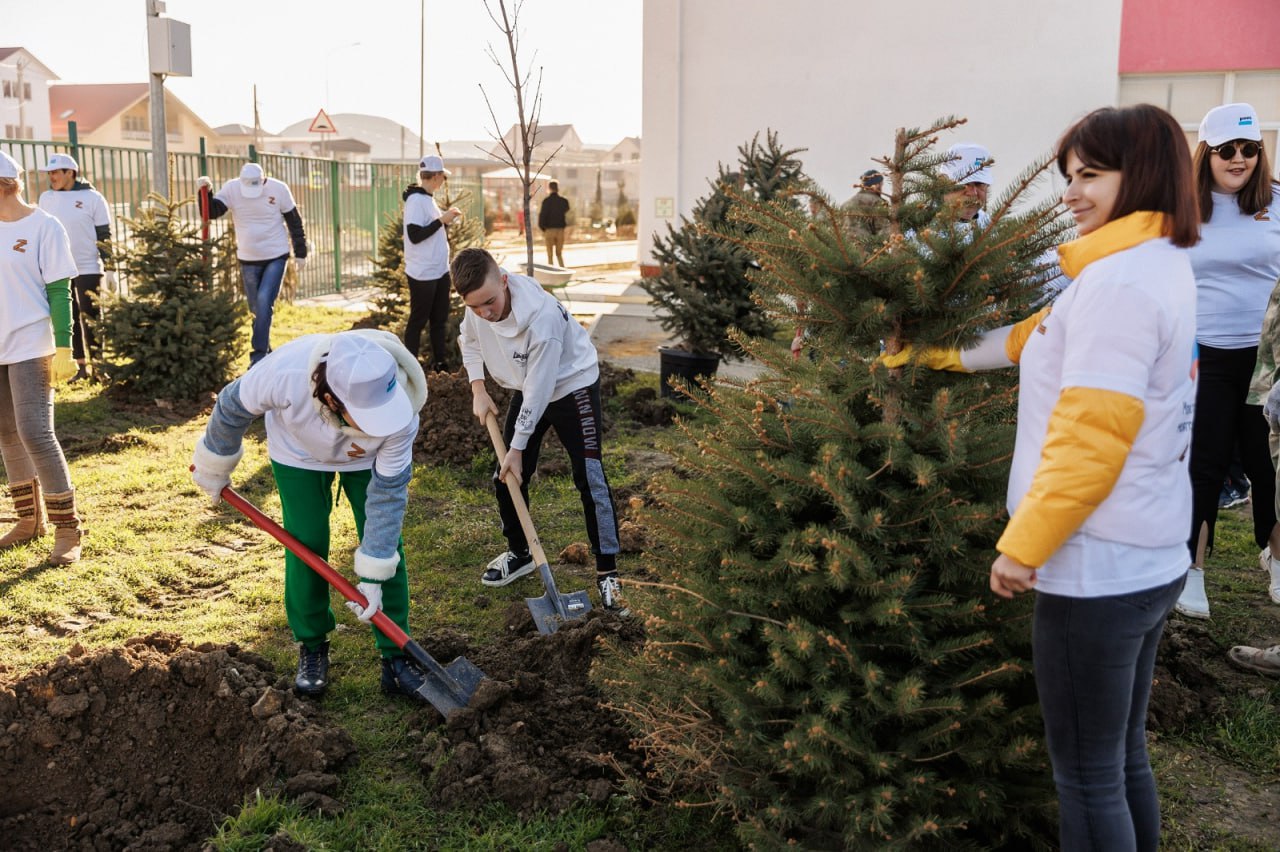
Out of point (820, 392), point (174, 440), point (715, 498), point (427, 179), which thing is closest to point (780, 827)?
point (715, 498)

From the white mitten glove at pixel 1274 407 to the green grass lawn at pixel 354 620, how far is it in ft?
3.48

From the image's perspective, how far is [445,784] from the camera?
3.38 meters

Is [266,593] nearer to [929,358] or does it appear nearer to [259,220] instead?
[929,358]

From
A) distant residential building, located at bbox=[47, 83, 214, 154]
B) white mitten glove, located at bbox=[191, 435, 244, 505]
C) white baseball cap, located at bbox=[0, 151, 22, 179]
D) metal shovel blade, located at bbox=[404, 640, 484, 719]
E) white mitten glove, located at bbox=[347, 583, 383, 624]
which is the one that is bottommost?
metal shovel blade, located at bbox=[404, 640, 484, 719]

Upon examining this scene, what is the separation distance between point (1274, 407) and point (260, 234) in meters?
8.40

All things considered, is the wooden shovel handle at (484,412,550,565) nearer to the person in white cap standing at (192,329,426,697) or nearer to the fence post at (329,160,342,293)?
the person in white cap standing at (192,329,426,697)

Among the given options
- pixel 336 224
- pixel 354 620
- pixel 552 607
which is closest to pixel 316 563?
pixel 354 620

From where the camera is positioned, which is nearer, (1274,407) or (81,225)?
(1274,407)

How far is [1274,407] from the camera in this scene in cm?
402

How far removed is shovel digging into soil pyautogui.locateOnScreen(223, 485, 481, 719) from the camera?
370 centimetres

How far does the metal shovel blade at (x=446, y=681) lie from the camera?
3.76 meters

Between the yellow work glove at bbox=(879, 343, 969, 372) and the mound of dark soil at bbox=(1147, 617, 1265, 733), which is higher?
the yellow work glove at bbox=(879, 343, 969, 372)

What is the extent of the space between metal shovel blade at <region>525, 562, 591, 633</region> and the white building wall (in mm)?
12761

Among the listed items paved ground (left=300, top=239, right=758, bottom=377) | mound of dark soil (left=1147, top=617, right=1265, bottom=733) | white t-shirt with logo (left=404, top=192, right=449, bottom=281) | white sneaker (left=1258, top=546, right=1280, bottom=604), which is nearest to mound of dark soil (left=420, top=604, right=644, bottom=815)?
mound of dark soil (left=1147, top=617, right=1265, bottom=733)
